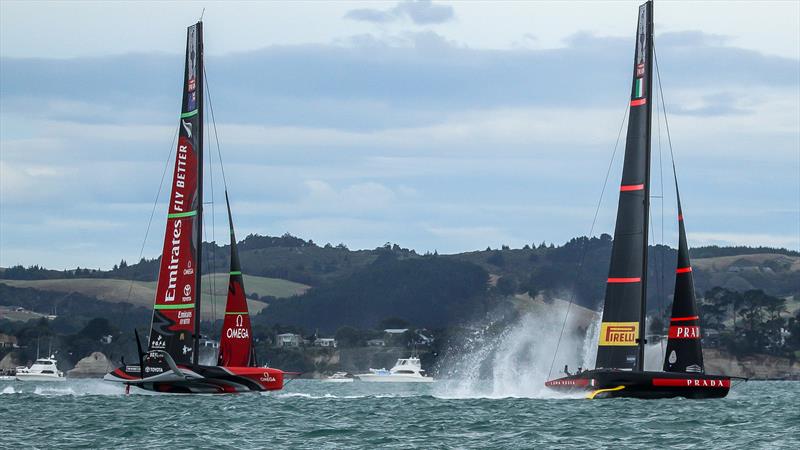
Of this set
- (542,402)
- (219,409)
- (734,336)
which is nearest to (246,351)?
(219,409)

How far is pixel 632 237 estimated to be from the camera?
45.8m

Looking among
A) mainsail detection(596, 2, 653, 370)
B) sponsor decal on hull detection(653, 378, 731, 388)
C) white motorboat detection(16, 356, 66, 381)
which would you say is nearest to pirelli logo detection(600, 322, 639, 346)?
mainsail detection(596, 2, 653, 370)

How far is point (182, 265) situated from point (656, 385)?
15.6 meters

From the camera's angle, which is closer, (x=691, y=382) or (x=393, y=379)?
(x=691, y=382)

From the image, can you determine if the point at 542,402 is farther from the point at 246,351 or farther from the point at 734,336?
the point at 734,336

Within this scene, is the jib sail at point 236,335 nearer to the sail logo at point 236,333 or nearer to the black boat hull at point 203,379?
the sail logo at point 236,333

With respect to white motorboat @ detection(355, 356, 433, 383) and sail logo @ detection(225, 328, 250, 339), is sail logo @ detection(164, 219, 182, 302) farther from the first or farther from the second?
white motorboat @ detection(355, 356, 433, 383)

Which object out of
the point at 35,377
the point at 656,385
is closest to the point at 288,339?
the point at 35,377

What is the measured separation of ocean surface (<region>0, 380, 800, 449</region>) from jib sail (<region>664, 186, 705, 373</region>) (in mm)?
1287

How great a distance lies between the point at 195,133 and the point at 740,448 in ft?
76.4

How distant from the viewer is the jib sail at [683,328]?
44281 millimetres

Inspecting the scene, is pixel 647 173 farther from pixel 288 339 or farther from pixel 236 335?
pixel 288 339

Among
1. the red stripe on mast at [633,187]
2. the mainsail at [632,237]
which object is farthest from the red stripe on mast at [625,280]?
the red stripe on mast at [633,187]

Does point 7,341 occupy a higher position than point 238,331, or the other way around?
point 7,341
